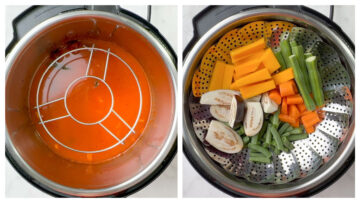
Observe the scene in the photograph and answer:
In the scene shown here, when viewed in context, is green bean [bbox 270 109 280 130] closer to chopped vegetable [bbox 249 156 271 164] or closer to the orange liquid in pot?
chopped vegetable [bbox 249 156 271 164]

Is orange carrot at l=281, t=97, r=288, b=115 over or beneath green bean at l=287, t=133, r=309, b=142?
over

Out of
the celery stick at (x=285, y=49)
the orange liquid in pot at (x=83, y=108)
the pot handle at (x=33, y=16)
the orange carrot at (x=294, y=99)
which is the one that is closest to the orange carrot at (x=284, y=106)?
the orange carrot at (x=294, y=99)

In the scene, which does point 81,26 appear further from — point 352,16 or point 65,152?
point 352,16

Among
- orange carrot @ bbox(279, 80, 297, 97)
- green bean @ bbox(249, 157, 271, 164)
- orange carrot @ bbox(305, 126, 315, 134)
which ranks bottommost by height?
green bean @ bbox(249, 157, 271, 164)

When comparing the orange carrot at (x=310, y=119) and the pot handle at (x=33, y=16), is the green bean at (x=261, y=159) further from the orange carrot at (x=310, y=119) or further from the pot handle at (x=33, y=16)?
the pot handle at (x=33, y=16)

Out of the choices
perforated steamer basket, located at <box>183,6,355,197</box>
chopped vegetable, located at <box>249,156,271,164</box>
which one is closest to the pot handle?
perforated steamer basket, located at <box>183,6,355,197</box>

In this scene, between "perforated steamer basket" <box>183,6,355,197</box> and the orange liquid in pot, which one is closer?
"perforated steamer basket" <box>183,6,355,197</box>
